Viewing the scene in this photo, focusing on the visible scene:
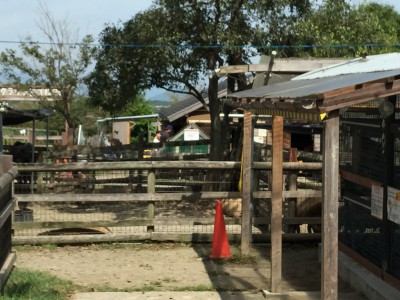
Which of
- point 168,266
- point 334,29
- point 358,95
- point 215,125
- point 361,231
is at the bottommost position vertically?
point 168,266

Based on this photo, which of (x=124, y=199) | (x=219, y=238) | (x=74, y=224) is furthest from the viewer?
(x=74, y=224)

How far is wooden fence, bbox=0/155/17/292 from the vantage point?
6.77 metres

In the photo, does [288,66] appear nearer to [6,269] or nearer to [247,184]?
[247,184]

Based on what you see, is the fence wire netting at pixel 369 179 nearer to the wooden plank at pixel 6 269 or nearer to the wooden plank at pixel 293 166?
the wooden plank at pixel 293 166

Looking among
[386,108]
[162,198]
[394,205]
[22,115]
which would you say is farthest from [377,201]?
[22,115]

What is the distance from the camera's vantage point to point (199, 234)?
10.4 m

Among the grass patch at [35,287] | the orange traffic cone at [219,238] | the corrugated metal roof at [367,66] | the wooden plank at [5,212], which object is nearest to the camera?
the corrugated metal roof at [367,66]

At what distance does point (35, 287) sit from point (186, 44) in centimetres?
815

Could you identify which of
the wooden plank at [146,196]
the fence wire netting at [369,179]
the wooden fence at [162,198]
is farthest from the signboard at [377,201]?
the wooden fence at [162,198]

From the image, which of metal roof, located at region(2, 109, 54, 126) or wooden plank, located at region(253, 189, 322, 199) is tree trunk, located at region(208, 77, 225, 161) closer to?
wooden plank, located at region(253, 189, 322, 199)

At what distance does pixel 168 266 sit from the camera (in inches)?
348

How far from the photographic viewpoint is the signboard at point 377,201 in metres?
7.00

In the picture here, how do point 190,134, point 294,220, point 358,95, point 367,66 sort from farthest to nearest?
point 190,134, point 294,220, point 367,66, point 358,95

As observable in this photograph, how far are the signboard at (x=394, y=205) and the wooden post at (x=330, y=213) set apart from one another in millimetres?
1906
